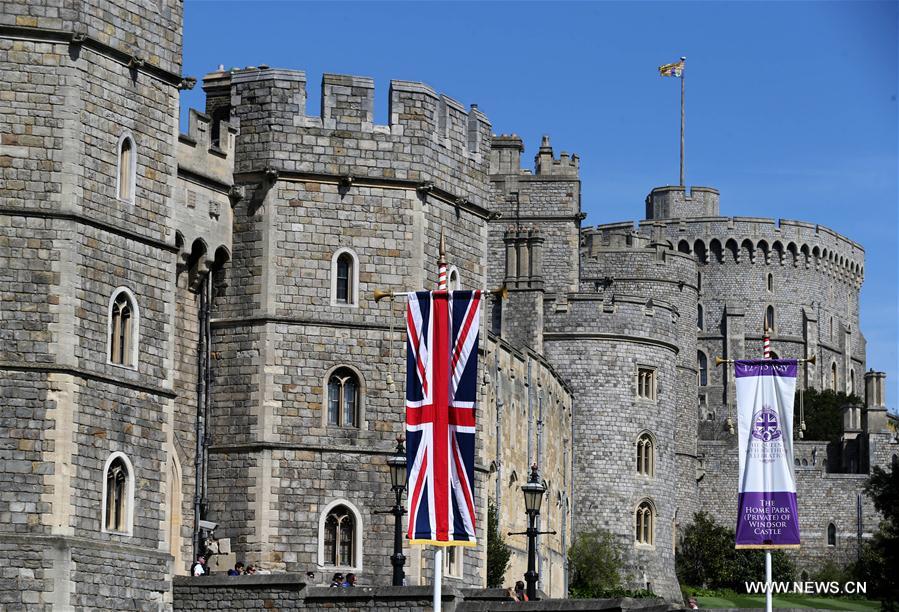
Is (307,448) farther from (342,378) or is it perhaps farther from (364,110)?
(364,110)

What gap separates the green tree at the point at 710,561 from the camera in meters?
72.3

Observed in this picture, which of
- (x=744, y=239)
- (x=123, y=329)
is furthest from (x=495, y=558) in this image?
(x=744, y=239)

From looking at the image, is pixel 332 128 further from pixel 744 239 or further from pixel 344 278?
pixel 744 239

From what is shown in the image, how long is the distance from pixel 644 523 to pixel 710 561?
38.2ft

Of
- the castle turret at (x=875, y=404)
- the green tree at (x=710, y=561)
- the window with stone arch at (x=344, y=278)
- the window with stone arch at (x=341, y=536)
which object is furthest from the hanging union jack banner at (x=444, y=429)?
the castle turret at (x=875, y=404)

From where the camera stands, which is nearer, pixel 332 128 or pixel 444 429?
pixel 444 429

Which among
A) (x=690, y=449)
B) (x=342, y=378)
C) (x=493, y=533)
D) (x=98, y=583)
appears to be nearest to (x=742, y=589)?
(x=690, y=449)

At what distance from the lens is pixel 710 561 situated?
7231 cm

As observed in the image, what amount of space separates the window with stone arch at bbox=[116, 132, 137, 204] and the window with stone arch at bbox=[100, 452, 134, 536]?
3.90m

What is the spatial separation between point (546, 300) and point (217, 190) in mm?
23785

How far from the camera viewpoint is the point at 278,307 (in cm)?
3647

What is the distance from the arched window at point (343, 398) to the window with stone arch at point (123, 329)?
16.9 ft

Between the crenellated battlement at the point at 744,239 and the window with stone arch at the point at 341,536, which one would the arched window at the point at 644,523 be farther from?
the crenellated battlement at the point at 744,239

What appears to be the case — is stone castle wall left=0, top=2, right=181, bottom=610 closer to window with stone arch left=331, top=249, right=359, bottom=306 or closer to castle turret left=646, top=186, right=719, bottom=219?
window with stone arch left=331, top=249, right=359, bottom=306
